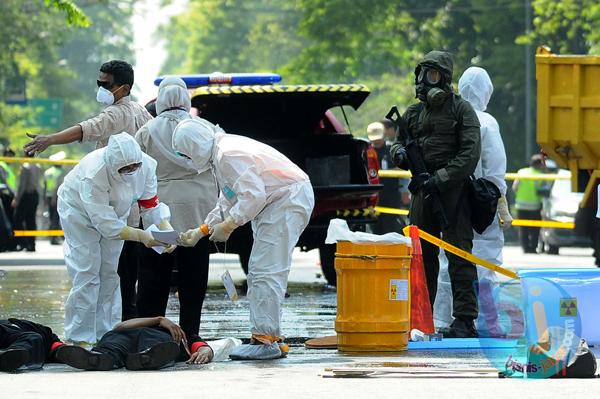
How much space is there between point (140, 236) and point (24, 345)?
3.84ft

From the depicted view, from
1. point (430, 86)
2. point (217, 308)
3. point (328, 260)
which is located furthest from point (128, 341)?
point (328, 260)

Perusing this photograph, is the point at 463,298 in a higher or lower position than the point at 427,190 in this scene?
lower

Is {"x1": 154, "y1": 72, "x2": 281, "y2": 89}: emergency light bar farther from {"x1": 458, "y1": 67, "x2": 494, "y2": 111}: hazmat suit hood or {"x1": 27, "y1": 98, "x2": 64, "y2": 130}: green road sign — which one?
{"x1": 27, "y1": 98, "x2": 64, "y2": 130}: green road sign

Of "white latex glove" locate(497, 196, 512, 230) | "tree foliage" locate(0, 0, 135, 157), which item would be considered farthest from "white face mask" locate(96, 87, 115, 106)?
"tree foliage" locate(0, 0, 135, 157)

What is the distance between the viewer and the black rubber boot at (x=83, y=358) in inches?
386

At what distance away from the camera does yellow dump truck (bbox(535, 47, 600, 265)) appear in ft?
56.9

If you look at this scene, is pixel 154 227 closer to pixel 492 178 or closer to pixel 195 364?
pixel 195 364

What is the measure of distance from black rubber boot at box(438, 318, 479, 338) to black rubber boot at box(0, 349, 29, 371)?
10.9 feet

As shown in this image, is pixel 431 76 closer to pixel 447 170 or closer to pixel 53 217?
pixel 447 170

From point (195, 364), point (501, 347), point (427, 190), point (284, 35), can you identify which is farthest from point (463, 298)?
point (284, 35)

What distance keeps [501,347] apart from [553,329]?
751 mm

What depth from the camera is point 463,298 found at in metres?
11.9

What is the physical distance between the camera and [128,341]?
32.8 feet

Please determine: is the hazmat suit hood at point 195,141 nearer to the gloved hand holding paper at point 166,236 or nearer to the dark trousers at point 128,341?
the gloved hand holding paper at point 166,236
